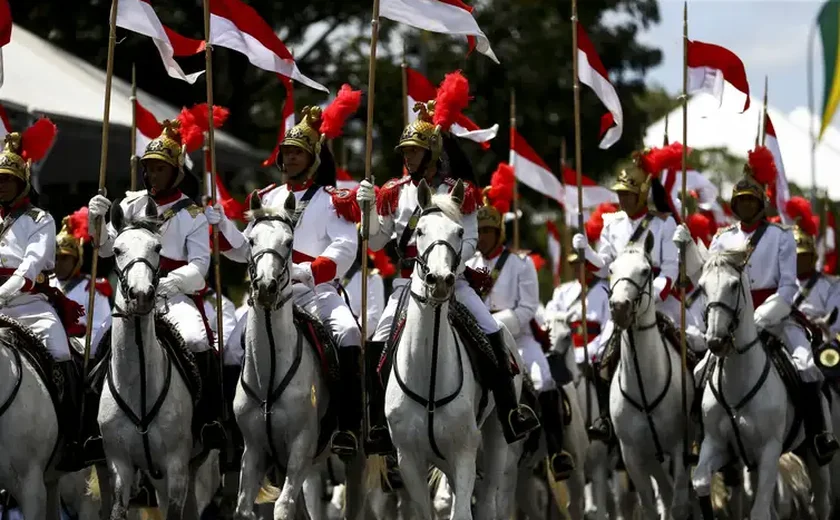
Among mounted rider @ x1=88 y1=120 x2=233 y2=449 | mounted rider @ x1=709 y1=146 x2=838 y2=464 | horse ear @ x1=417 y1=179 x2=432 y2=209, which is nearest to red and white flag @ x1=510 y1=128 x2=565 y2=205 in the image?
mounted rider @ x1=709 y1=146 x2=838 y2=464

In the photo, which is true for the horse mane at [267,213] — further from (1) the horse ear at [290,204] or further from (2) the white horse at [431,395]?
(2) the white horse at [431,395]

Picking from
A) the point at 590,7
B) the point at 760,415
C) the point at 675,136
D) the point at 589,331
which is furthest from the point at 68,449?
the point at 590,7

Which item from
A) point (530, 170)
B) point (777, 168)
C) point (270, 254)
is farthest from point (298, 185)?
point (530, 170)

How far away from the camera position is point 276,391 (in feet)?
41.0

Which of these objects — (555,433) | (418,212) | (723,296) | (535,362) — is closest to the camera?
(418,212)

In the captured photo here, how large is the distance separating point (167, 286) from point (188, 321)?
818 millimetres

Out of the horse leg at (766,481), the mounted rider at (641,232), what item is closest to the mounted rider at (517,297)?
the mounted rider at (641,232)

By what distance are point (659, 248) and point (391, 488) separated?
355 centimetres

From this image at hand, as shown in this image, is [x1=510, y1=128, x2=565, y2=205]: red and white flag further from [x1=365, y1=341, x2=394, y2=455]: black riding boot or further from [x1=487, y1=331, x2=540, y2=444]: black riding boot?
[x1=487, y1=331, x2=540, y2=444]: black riding boot

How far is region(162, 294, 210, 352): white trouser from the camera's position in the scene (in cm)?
1340

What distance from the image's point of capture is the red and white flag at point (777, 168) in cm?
1775

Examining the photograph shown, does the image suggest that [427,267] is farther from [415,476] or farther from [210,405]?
[210,405]

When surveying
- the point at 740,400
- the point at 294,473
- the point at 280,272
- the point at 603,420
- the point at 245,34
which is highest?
the point at 245,34

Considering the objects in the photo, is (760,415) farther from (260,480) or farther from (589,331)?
(589,331)
